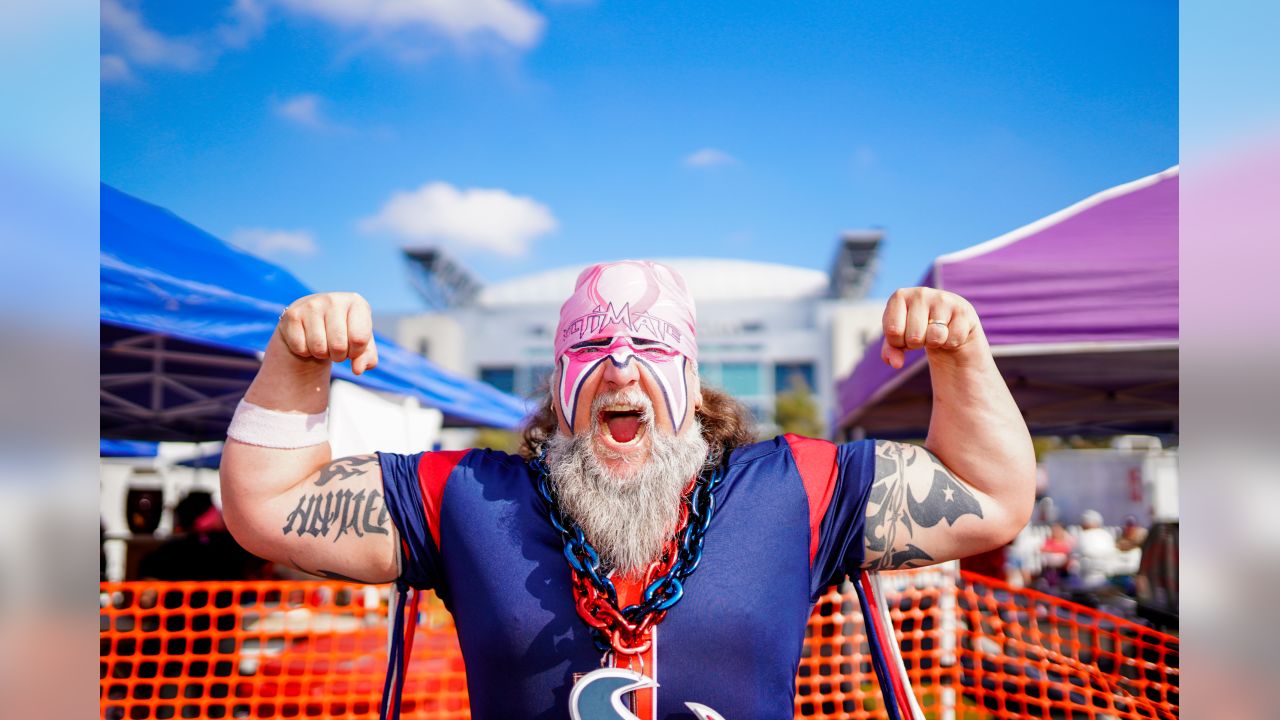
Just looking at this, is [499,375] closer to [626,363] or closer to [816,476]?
[626,363]

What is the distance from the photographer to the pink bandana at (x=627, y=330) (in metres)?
1.85

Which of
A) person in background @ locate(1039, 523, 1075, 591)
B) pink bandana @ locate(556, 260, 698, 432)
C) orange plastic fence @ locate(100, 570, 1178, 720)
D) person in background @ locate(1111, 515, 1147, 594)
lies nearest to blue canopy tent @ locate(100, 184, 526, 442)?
pink bandana @ locate(556, 260, 698, 432)

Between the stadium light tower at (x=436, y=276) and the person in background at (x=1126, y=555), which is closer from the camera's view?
the person in background at (x=1126, y=555)

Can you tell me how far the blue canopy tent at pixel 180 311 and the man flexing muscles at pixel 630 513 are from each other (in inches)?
45.4

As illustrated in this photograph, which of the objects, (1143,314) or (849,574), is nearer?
(849,574)

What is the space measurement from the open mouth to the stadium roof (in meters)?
63.4

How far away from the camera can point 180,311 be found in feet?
11.4

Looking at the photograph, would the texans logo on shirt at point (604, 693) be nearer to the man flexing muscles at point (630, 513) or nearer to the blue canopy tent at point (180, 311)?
the man flexing muscles at point (630, 513)

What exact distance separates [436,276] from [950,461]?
6374cm

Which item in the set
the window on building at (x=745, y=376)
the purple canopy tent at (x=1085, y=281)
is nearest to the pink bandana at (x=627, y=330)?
the purple canopy tent at (x=1085, y=281)
